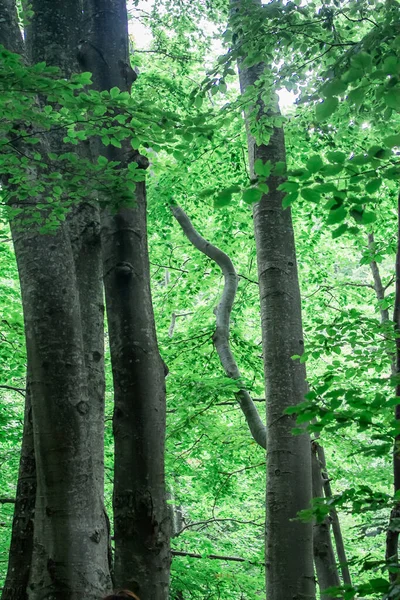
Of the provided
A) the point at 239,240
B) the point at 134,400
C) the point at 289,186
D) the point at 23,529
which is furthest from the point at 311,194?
the point at 239,240

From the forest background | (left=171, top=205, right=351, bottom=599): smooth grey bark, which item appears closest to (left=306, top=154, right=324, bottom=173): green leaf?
the forest background

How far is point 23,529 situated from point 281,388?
Result: 2.23 meters

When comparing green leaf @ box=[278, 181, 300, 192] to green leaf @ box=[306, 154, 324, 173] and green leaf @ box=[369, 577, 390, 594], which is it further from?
green leaf @ box=[369, 577, 390, 594]

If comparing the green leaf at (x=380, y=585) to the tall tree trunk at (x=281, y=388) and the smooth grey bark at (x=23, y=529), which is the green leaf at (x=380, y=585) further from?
the smooth grey bark at (x=23, y=529)

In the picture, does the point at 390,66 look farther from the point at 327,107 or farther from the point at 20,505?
the point at 20,505

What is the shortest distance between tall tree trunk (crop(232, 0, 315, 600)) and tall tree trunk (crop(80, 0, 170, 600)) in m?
1.01

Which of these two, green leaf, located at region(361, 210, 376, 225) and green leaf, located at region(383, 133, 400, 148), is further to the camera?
green leaf, located at region(361, 210, 376, 225)

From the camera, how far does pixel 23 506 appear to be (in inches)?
165

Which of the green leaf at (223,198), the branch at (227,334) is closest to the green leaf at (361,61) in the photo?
the green leaf at (223,198)

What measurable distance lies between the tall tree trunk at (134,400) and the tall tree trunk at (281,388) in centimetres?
101

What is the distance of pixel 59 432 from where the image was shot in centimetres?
355

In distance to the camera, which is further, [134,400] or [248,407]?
[248,407]

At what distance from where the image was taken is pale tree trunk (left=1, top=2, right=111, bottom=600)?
343cm

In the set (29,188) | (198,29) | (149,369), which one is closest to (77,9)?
(29,188)
